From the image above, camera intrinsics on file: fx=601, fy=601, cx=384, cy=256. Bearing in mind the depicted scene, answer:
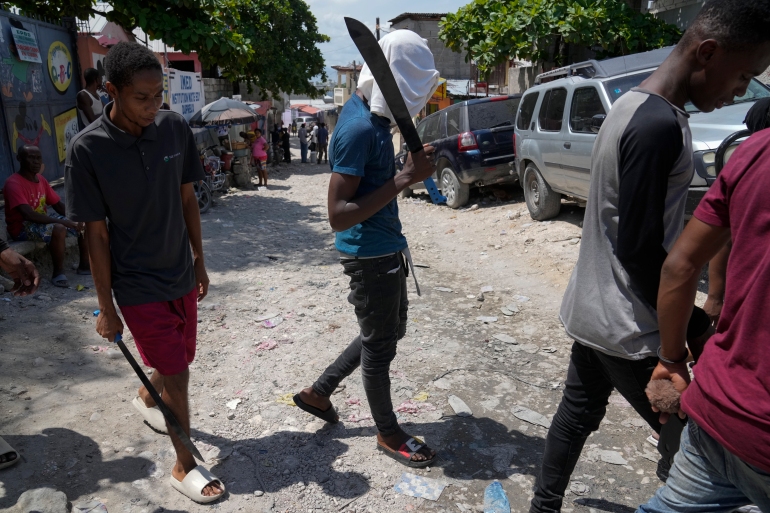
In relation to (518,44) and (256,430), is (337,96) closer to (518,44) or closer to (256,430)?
(518,44)

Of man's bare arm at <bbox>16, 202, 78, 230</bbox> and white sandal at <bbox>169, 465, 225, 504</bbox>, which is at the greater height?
man's bare arm at <bbox>16, 202, 78, 230</bbox>

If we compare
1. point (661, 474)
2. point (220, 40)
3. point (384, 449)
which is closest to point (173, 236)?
point (384, 449)

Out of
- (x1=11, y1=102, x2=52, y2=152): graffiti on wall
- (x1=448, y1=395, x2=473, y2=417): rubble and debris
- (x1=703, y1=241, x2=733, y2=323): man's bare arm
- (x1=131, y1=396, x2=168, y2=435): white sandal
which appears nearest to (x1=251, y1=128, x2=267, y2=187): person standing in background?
(x1=11, y1=102, x2=52, y2=152): graffiti on wall

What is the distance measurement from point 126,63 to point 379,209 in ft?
3.91

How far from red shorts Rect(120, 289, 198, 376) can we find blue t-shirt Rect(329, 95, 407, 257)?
819mm

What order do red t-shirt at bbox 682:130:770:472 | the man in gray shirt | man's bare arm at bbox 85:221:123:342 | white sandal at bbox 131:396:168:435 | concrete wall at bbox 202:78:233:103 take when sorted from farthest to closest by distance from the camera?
concrete wall at bbox 202:78:233:103 < white sandal at bbox 131:396:168:435 < man's bare arm at bbox 85:221:123:342 < the man in gray shirt < red t-shirt at bbox 682:130:770:472

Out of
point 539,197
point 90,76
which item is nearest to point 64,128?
point 90,76

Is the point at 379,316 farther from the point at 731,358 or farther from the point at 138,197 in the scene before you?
the point at 731,358

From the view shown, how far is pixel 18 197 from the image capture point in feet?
18.5

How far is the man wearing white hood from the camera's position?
2578mm

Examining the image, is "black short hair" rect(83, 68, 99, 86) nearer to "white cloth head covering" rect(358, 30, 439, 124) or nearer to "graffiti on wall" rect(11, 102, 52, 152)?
"graffiti on wall" rect(11, 102, 52, 152)

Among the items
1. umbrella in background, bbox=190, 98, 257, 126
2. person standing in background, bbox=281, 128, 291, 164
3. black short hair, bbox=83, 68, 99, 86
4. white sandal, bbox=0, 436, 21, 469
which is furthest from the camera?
person standing in background, bbox=281, 128, 291, 164

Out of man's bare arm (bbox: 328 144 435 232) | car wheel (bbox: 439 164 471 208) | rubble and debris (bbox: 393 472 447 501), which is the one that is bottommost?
rubble and debris (bbox: 393 472 447 501)

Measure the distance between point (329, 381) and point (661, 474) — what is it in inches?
68.1
